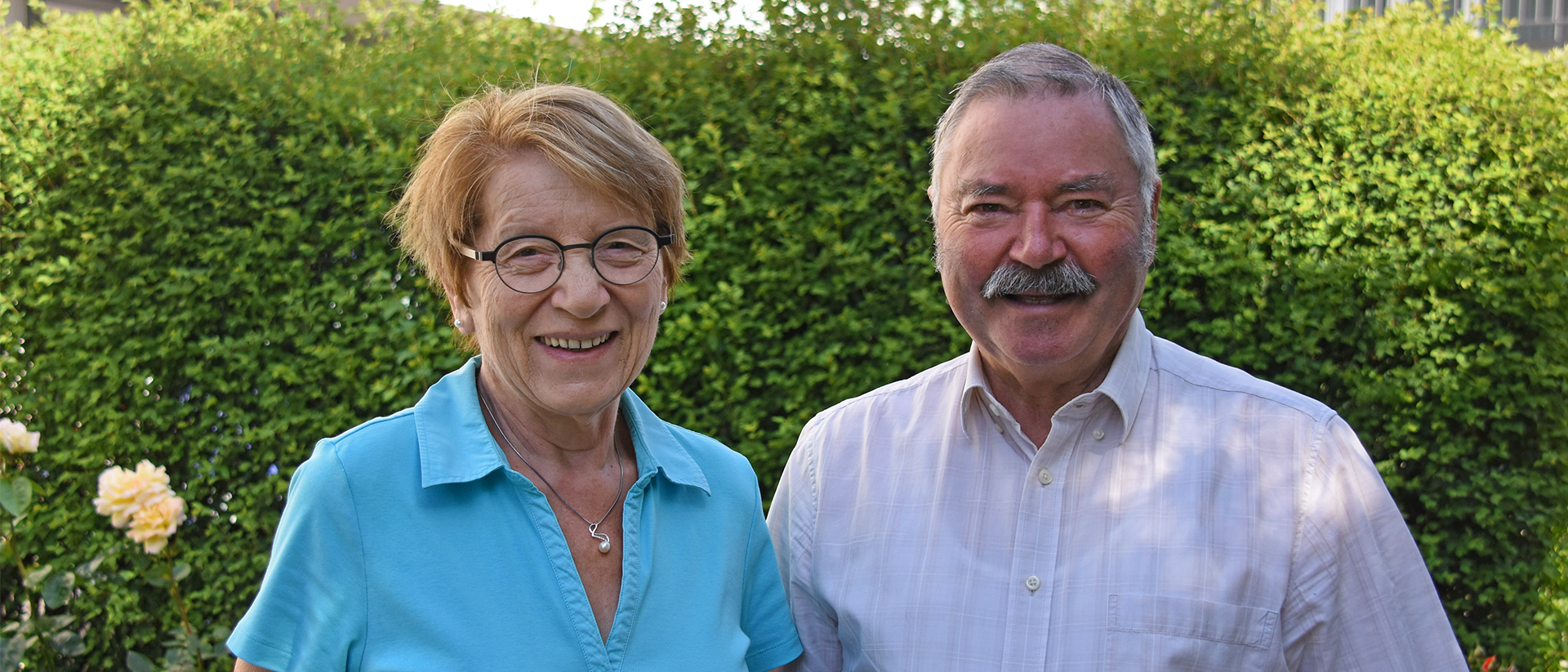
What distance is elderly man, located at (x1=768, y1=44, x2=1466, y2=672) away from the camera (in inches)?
77.2

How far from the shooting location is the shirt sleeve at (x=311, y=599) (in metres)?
1.70

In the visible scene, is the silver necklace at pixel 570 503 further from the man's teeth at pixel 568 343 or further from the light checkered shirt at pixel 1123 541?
the light checkered shirt at pixel 1123 541

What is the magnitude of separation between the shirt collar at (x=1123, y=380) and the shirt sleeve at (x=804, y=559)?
1.28ft

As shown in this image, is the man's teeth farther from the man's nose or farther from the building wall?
the building wall

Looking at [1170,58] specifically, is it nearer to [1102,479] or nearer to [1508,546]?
[1508,546]

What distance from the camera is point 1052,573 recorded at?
6.70 feet

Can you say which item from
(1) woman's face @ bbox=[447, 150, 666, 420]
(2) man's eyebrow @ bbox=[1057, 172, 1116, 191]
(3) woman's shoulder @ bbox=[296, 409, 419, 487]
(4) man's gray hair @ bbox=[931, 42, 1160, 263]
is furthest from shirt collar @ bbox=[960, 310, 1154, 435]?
(3) woman's shoulder @ bbox=[296, 409, 419, 487]

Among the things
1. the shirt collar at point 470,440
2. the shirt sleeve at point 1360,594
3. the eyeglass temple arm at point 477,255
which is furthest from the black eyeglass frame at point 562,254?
the shirt sleeve at point 1360,594

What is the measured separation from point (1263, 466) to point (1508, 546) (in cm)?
259

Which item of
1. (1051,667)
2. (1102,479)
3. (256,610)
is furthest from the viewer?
(1102,479)

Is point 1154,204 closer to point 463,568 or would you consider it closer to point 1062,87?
point 1062,87

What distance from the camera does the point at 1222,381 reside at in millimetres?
2199

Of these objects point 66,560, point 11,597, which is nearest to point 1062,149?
point 66,560

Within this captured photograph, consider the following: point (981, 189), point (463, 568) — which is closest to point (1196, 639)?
point (981, 189)
